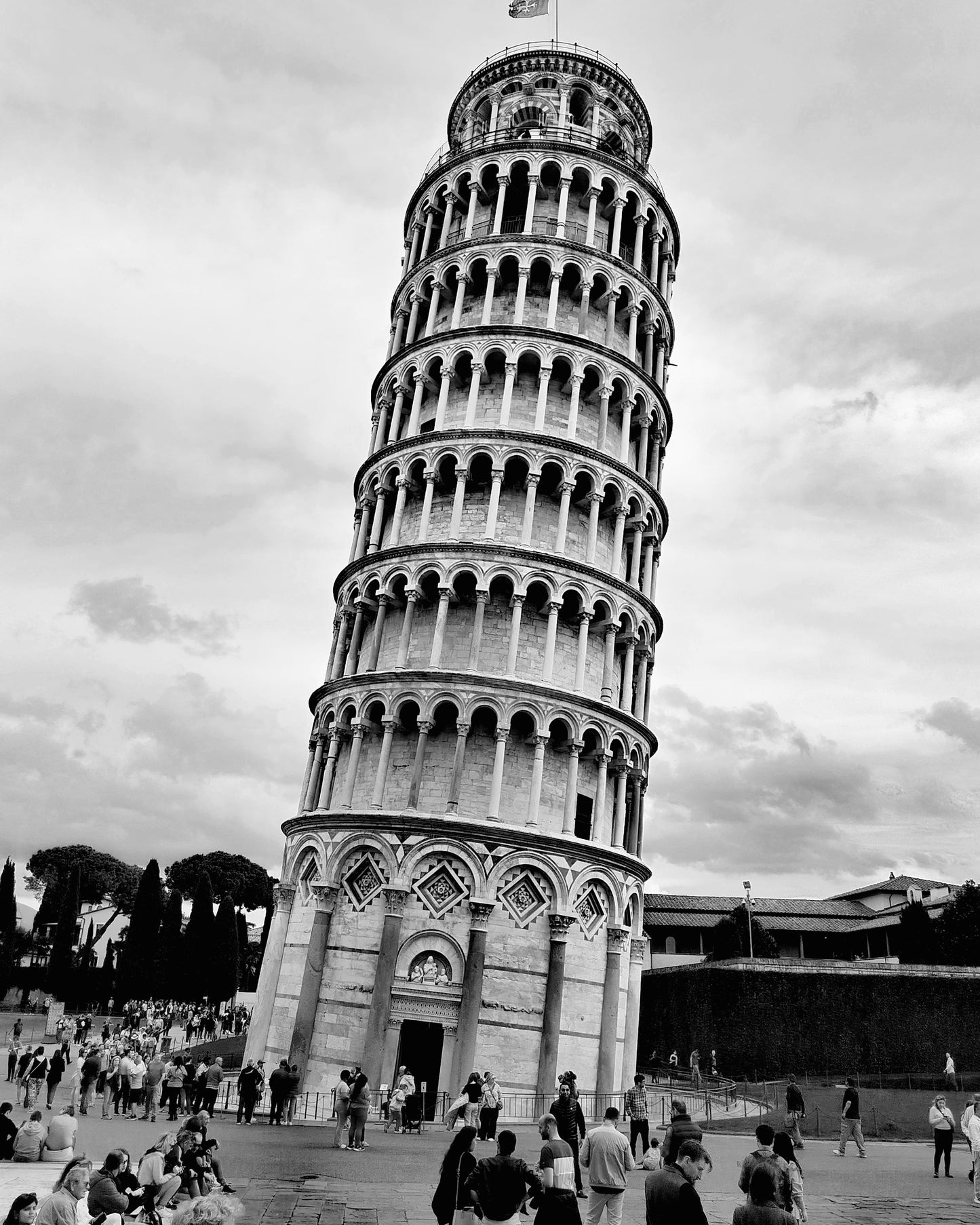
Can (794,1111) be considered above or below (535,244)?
below

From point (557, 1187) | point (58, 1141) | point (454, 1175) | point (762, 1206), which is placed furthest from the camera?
point (58, 1141)

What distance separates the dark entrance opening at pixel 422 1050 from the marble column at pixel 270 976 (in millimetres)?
4570

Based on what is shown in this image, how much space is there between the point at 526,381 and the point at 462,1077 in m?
24.6

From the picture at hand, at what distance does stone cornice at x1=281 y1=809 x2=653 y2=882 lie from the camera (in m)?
30.7

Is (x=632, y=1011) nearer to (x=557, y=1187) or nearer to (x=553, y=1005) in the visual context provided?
Answer: (x=553, y=1005)

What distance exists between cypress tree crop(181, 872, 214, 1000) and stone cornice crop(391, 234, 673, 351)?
48.8 m

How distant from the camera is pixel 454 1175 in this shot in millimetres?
10898

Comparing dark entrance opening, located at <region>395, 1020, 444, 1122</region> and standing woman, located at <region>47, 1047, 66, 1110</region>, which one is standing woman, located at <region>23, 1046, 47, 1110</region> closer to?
standing woman, located at <region>47, 1047, 66, 1110</region>

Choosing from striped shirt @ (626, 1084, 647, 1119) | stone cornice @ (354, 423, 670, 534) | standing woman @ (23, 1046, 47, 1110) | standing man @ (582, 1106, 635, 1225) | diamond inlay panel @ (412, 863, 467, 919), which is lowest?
standing woman @ (23, 1046, 47, 1110)

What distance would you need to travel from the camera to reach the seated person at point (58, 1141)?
17312mm

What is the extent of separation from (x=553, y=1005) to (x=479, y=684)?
401 inches

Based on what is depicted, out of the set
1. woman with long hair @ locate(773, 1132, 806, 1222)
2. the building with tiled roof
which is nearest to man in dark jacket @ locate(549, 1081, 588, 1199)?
woman with long hair @ locate(773, 1132, 806, 1222)

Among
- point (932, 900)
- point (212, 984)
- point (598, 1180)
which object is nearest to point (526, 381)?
point (598, 1180)

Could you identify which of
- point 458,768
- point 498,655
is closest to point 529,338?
point 498,655
